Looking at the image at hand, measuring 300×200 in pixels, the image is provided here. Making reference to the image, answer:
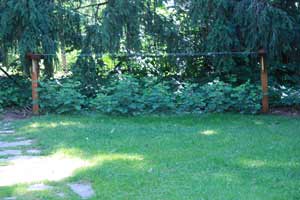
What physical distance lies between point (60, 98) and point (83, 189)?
12.7 ft

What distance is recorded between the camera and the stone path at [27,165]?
10.9 ft

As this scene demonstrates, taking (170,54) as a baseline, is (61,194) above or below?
below

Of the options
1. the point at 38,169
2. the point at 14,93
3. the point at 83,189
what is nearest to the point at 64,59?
the point at 14,93

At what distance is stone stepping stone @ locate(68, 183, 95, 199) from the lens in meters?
3.20

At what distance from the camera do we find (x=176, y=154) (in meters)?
4.34

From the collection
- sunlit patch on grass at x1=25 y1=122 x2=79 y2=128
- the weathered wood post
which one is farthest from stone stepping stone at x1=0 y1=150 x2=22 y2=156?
the weathered wood post

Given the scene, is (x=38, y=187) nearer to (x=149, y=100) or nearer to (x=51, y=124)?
(x=51, y=124)

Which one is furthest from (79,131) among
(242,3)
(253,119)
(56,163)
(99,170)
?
(242,3)

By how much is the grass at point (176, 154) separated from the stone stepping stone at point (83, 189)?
0.13 ft

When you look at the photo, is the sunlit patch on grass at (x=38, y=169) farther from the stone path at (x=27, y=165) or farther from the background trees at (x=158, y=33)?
the background trees at (x=158, y=33)

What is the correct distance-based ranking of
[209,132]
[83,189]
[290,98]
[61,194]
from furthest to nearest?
[290,98]
[209,132]
[83,189]
[61,194]

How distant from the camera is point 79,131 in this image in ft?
18.2

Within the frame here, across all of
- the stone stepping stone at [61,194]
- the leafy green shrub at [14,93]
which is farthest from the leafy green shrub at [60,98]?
the stone stepping stone at [61,194]

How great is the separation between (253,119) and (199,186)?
3287 mm
